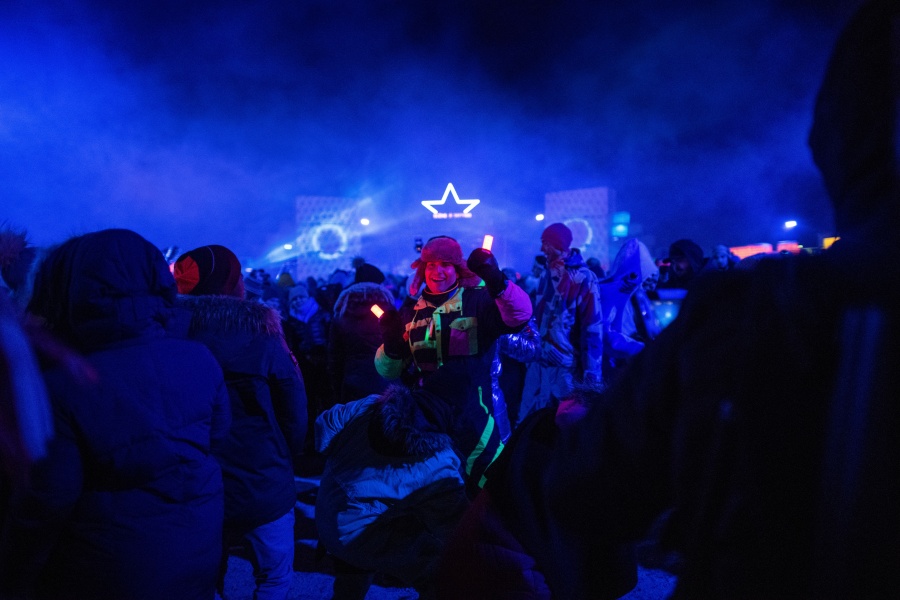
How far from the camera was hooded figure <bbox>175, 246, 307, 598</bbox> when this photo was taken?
251 centimetres

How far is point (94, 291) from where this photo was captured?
171 centimetres

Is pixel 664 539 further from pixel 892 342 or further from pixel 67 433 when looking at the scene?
pixel 67 433

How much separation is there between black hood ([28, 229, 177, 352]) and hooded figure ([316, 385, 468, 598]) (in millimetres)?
1008

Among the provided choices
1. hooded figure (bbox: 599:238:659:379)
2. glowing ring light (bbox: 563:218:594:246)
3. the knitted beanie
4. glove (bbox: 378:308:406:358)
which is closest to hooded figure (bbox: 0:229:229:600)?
glove (bbox: 378:308:406:358)

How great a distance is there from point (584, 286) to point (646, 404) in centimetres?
383

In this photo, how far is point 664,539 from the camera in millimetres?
787

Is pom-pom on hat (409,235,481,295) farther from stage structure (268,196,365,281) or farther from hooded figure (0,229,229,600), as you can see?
stage structure (268,196,365,281)

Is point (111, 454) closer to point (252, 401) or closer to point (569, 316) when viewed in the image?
point (252, 401)

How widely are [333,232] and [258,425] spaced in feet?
81.5

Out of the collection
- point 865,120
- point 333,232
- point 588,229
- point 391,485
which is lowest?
point 391,485

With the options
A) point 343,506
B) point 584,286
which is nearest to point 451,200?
point 584,286

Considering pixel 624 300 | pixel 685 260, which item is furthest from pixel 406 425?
pixel 685 260

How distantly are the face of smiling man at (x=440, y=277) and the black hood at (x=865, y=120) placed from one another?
2.75 metres

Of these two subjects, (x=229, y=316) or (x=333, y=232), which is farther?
(x=333, y=232)
